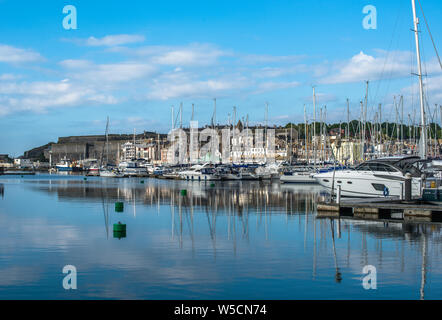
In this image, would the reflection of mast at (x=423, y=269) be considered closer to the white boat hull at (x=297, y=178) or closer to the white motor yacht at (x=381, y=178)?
the white motor yacht at (x=381, y=178)

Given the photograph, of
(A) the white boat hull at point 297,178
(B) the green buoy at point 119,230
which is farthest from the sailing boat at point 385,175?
(A) the white boat hull at point 297,178

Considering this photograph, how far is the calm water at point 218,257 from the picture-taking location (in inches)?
663

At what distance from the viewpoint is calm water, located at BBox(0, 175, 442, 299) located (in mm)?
16844

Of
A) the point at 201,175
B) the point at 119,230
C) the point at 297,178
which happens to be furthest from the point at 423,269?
the point at 201,175

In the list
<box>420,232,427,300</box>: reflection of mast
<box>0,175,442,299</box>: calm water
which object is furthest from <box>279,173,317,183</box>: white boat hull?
<box>420,232,427,300</box>: reflection of mast

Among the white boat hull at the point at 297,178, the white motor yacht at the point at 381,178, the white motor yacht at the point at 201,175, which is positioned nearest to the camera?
the white motor yacht at the point at 381,178

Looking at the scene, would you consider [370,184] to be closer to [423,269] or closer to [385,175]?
[385,175]

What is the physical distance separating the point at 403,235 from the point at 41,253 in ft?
56.5

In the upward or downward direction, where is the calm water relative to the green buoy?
downward

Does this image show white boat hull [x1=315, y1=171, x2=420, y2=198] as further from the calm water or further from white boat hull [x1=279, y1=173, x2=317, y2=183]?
white boat hull [x1=279, y1=173, x2=317, y2=183]

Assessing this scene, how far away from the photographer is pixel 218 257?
22.5 m

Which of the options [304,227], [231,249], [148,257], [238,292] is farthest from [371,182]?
[238,292]
